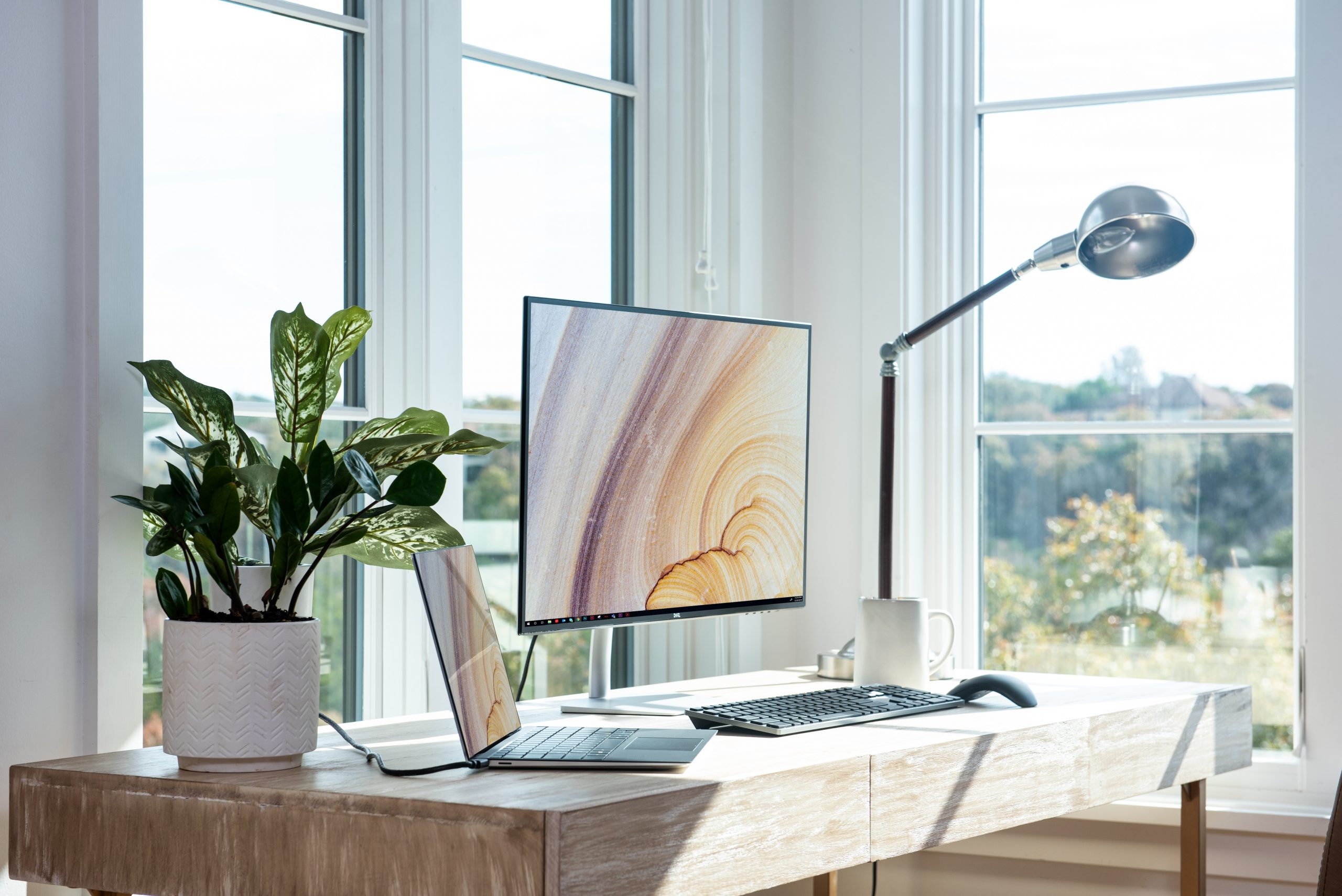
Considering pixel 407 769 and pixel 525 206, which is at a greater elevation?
pixel 525 206

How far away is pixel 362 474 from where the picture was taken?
123 centimetres

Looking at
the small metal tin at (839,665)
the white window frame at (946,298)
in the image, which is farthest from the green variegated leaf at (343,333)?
the white window frame at (946,298)

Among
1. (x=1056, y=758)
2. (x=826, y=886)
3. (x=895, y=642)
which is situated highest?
(x=895, y=642)

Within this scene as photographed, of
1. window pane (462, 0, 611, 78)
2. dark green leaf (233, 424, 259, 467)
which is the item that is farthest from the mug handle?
window pane (462, 0, 611, 78)

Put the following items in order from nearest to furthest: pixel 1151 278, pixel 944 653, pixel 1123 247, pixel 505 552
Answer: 1. pixel 1123 247
2. pixel 944 653
3. pixel 505 552
4. pixel 1151 278

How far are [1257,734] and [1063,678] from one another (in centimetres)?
46

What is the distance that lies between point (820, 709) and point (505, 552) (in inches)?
27.6

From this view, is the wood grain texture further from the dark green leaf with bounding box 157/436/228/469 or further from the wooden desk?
the dark green leaf with bounding box 157/436/228/469

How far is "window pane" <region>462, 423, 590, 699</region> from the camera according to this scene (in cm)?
204

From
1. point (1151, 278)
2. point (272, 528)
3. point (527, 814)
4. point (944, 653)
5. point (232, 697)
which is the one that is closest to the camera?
point (527, 814)

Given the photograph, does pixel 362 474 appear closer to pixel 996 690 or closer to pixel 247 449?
pixel 247 449

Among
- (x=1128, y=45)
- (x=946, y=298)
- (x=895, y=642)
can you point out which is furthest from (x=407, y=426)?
(x=1128, y=45)

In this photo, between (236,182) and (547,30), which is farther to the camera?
(547,30)

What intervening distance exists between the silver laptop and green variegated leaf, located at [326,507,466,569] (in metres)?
0.06
